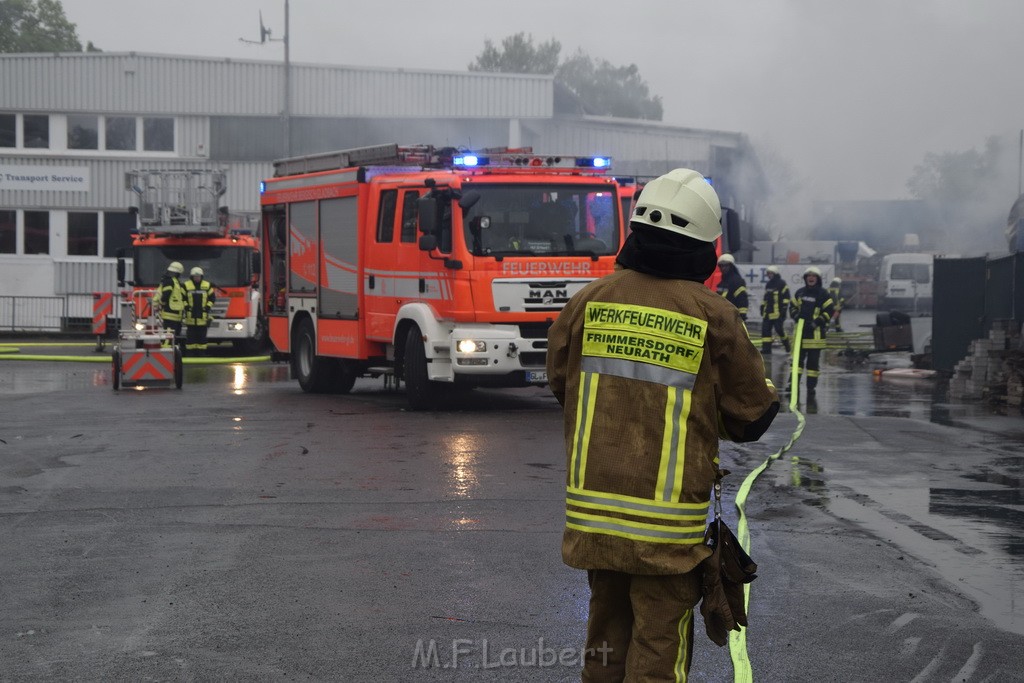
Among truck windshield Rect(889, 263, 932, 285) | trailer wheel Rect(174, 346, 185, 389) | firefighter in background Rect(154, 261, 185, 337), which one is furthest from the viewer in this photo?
truck windshield Rect(889, 263, 932, 285)

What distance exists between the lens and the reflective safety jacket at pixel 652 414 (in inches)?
148

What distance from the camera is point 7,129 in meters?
38.3

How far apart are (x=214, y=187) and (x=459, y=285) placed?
13169 millimetres

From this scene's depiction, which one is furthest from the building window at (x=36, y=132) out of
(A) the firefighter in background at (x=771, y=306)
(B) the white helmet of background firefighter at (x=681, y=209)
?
(B) the white helmet of background firefighter at (x=681, y=209)

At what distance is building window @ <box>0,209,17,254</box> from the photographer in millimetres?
37719

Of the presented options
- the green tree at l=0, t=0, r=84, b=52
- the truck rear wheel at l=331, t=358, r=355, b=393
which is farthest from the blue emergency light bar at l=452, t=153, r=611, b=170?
the green tree at l=0, t=0, r=84, b=52

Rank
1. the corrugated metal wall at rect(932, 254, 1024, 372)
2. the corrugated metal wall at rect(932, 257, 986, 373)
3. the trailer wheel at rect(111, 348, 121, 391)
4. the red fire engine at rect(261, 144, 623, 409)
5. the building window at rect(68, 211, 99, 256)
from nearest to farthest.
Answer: the red fire engine at rect(261, 144, 623, 409) < the corrugated metal wall at rect(932, 254, 1024, 372) < the trailer wheel at rect(111, 348, 121, 391) < the corrugated metal wall at rect(932, 257, 986, 373) < the building window at rect(68, 211, 99, 256)

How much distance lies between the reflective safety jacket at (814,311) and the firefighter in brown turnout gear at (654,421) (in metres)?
13.0

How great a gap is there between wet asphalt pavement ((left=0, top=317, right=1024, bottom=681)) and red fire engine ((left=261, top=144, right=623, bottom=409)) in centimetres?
99

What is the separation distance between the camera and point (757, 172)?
4216 centimetres

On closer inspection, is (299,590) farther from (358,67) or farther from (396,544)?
(358,67)

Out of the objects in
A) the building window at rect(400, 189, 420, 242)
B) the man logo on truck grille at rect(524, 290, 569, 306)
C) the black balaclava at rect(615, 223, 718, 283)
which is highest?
the building window at rect(400, 189, 420, 242)

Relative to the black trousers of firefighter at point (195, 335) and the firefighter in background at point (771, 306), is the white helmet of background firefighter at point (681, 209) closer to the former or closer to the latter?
the firefighter in background at point (771, 306)

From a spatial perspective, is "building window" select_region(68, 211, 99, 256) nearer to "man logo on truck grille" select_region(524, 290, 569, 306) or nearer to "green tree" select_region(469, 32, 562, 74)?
"man logo on truck grille" select_region(524, 290, 569, 306)
